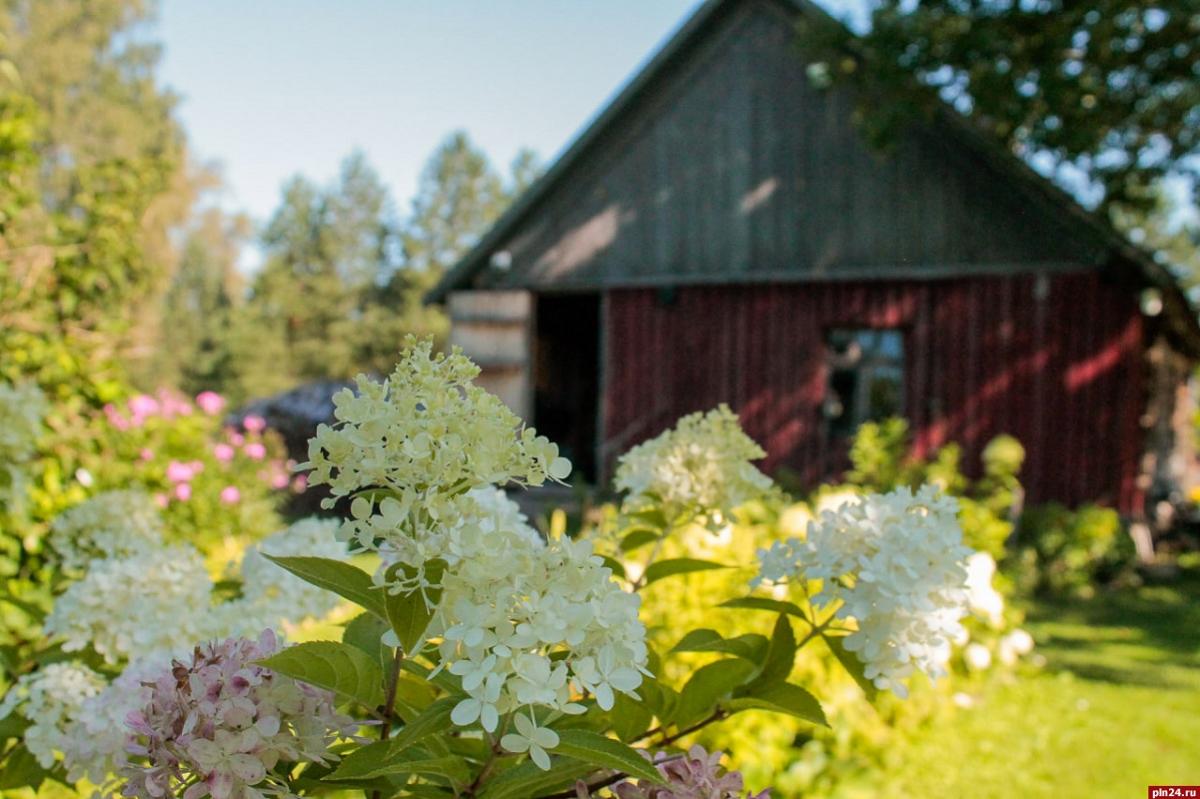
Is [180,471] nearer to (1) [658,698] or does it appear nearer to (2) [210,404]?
(2) [210,404]

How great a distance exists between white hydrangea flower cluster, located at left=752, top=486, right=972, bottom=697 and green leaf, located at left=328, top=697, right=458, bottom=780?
0.50 meters

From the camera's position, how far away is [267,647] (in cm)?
97

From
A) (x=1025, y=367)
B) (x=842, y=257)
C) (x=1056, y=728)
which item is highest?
(x=842, y=257)

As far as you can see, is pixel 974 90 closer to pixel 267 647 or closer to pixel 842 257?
pixel 842 257

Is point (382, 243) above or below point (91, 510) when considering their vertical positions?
above

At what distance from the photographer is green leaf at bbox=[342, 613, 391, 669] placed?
106 cm

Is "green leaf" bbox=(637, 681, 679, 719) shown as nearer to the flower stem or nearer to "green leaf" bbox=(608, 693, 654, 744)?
"green leaf" bbox=(608, 693, 654, 744)

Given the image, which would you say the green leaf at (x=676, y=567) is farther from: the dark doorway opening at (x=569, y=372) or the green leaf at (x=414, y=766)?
the dark doorway opening at (x=569, y=372)

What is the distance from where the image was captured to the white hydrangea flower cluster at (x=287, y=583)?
55.5 inches

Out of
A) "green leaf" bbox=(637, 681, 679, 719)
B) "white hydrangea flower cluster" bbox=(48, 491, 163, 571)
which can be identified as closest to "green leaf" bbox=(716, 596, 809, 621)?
"green leaf" bbox=(637, 681, 679, 719)

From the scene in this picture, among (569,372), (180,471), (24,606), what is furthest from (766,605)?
(569,372)

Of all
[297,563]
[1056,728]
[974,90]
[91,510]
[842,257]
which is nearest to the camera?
[297,563]

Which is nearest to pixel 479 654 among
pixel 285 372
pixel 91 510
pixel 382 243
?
pixel 91 510

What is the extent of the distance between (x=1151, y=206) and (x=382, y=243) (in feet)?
119
